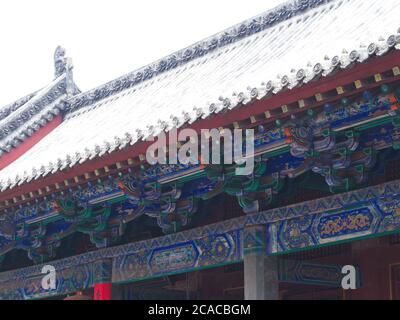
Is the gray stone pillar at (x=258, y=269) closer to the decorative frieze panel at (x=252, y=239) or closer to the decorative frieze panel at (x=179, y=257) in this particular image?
the decorative frieze panel at (x=252, y=239)

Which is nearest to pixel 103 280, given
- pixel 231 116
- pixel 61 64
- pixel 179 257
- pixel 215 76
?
pixel 179 257

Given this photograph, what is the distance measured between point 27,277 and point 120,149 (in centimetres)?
392

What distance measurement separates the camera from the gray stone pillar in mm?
9039

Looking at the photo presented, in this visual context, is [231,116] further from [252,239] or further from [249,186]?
[252,239]

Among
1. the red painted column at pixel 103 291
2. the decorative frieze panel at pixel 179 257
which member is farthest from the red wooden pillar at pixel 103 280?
the decorative frieze panel at pixel 179 257

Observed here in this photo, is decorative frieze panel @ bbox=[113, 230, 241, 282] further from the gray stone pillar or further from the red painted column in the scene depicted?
the gray stone pillar

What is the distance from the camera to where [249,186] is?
9.19 meters

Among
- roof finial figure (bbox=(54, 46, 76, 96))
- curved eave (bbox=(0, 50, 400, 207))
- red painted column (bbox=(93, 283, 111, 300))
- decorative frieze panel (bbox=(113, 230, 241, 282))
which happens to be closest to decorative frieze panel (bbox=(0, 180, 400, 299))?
decorative frieze panel (bbox=(113, 230, 241, 282))

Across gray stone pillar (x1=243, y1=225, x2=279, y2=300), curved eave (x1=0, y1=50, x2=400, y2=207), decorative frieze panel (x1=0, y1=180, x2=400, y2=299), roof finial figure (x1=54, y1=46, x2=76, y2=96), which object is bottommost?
gray stone pillar (x1=243, y1=225, x2=279, y2=300)

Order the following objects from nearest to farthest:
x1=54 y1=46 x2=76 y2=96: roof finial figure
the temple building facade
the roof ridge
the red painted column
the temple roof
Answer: the temple building facade, the temple roof, the red painted column, the roof ridge, x1=54 y1=46 x2=76 y2=96: roof finial figure

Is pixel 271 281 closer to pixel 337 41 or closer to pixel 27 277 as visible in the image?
pixel 337 41

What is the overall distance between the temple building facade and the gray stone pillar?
0.01 m

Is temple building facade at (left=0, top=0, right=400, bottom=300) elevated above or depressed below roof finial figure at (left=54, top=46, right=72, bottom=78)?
below

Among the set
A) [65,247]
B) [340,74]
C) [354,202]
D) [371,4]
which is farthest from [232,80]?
[340,74]
